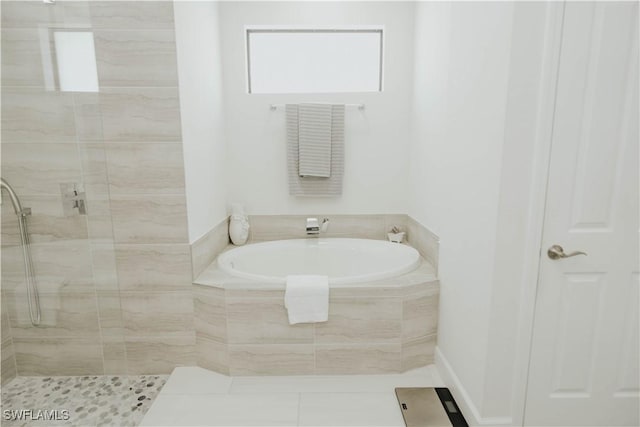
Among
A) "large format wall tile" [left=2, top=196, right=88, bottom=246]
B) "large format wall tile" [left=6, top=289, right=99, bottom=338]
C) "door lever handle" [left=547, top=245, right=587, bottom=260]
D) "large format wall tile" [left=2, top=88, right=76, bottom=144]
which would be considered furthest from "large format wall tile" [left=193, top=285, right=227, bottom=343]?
"door lever handle" [left=547, top=245, right=587, bottom=260]

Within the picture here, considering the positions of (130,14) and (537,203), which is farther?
(130,14)

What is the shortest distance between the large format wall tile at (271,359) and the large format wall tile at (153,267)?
19.2 inches

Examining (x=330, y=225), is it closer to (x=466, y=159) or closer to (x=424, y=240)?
(x=424, y=240)

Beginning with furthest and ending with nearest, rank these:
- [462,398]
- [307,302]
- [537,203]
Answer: [307,302] → [462,398] → [537,203]

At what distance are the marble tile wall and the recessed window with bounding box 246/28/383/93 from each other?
1060mm

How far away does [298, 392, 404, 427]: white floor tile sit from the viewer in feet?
5.24

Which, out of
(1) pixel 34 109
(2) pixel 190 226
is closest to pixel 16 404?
(2) pixel 190 226

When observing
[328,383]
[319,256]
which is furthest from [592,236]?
[319,256]

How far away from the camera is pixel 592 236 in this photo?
1.35m

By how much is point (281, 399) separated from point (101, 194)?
146 cm

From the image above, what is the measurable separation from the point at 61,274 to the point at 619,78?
8.83 ft

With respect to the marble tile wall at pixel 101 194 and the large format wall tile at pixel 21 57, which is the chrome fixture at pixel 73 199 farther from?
the large format wall tile at pixel 21 57

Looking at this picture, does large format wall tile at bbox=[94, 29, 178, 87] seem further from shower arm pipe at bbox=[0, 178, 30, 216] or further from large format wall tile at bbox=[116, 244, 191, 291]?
large format wall tile at bbox=[116, 244, 191, 291]

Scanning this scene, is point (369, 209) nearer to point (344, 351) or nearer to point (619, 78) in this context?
point (344, 351)
